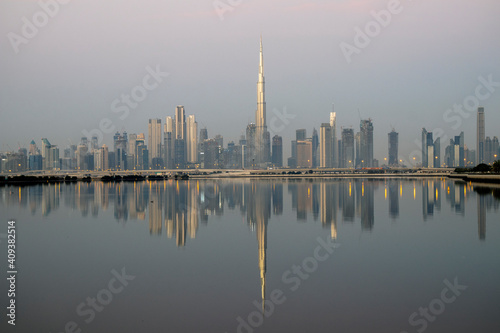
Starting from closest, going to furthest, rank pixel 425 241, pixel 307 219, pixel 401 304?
pixel 401 304
pixel 425 241
pixel 307 219

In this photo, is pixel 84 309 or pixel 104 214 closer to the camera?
pixel 84 309

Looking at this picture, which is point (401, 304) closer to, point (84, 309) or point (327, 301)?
point (327, 301)

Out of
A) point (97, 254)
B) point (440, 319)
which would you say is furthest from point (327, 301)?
point (97, 254)

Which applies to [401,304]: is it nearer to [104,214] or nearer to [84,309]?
[84,309]

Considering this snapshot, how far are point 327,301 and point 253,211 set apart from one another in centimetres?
2371

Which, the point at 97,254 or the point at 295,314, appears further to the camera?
the point at 97,254

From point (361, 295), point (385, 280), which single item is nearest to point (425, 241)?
point (385, 280)

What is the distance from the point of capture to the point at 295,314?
36.0 ft

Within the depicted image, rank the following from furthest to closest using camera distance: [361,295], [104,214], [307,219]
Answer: [104,214] < [307,219] < [361,295]

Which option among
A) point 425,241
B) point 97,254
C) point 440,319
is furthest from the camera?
point 425,241

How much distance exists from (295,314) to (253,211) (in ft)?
80.6

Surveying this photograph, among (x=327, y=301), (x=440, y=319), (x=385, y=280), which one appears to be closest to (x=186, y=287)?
(x=327, y=301)

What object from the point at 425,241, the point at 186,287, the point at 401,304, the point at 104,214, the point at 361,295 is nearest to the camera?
the point at 401,304

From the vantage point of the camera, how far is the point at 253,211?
35.5 metres
